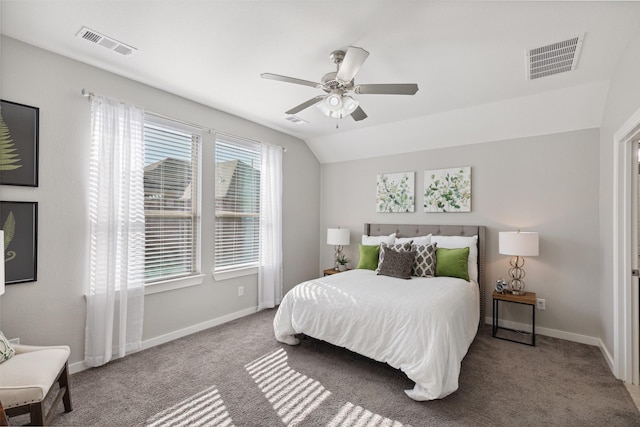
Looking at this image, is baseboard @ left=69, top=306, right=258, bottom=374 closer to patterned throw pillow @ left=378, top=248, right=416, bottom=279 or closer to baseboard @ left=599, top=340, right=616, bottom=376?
patterned throw pillow @ left=378, top=248, right=416, bottom=279

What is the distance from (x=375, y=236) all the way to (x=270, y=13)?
3.31 meters

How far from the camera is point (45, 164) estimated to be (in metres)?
2.50

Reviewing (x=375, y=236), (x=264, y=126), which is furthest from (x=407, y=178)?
(x=264, y=126)

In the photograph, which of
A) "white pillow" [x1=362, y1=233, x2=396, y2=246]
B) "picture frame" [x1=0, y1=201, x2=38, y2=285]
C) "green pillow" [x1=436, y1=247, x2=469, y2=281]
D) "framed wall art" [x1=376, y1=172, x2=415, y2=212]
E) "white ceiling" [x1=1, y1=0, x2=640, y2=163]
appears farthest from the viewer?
"framed wall art" [x1=376, y1=172, x2=415, y2=212]

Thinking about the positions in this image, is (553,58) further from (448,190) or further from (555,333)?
(555,333)

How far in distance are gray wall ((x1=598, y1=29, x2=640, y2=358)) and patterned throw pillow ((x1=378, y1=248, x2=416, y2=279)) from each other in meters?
1.80

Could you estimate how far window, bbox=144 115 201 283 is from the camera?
3240mm

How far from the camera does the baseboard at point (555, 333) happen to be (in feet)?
10.8

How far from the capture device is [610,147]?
2879 mm

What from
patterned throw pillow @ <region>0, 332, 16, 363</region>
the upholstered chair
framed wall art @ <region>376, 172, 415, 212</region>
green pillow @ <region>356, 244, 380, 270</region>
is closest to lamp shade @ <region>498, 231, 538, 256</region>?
framed wall art @ <region>376, 172, 415, 212</region>

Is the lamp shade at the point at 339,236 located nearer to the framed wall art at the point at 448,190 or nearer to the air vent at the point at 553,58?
the framed wall art at the point at 448,190

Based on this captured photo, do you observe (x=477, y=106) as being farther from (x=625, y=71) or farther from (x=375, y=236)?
(x=375, y=236)

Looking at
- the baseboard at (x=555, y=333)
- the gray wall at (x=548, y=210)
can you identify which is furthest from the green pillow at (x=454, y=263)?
the baseboard at (x=555, y=333)

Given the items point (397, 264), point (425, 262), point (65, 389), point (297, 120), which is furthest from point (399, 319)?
point (297, 120)
